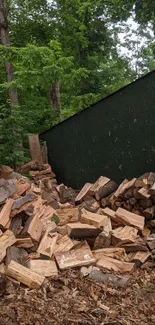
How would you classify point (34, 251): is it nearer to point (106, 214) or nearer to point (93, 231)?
point (93, 231)

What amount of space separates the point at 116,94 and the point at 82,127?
Answer: 139 cm

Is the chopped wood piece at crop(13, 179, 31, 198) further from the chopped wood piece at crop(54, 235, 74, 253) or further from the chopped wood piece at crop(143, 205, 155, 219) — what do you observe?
the chopped wood piece at crop(143, 205, 155, 219)

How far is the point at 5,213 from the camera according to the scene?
173 inches

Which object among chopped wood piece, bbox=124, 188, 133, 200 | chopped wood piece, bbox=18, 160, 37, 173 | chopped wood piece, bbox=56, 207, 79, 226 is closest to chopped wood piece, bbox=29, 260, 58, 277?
chopped wood piece, bbox=56, 207, 79, 226

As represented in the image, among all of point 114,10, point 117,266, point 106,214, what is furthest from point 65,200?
point 114,10

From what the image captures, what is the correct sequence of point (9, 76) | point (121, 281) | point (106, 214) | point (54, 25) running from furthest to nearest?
point (54, 25)
point (9, 76)
point (106, 214)
point (121, 281)

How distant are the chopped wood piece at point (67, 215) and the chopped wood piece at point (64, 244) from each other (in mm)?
672

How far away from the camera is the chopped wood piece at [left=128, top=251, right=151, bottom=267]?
4086 mm

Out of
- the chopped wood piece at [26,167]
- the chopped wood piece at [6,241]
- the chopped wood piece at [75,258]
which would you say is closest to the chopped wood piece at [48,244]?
the chopped wood piece at [75,258]

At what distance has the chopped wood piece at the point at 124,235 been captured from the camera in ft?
14.4

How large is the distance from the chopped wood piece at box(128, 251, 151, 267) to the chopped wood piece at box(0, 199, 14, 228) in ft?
5.54

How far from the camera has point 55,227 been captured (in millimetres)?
4574

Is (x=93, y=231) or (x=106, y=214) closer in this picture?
(x=93, y=231)

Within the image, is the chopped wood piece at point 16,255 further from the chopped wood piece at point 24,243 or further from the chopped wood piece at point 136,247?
the chopped wood piece at point 136,247
